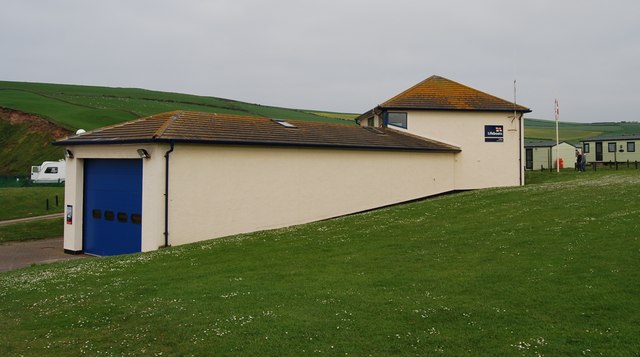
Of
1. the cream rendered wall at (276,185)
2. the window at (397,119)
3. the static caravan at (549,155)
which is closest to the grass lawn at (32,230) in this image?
the cream rendered wall at (276,185)

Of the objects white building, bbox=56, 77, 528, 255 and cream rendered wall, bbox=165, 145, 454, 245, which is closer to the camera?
white building, bbox=56, 77, 528, 255

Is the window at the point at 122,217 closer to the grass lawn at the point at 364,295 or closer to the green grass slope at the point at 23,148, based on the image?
the grass lawn at the point at 364,295

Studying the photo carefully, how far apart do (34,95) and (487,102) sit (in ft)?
239

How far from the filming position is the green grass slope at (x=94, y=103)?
227ft

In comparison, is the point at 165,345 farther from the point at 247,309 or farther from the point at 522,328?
the point at 522,328

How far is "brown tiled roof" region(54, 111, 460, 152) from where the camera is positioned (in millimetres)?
20938

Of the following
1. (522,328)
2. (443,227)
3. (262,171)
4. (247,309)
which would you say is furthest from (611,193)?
(247,309)

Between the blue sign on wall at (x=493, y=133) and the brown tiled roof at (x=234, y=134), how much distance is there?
4.04m

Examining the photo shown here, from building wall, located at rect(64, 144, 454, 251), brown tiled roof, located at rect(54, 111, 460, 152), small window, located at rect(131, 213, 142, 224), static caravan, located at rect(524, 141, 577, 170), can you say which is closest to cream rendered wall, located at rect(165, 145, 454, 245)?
building wall, located at rect(64, 144, 454, 251)

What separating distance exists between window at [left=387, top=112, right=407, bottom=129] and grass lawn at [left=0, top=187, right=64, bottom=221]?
2128 centimetres

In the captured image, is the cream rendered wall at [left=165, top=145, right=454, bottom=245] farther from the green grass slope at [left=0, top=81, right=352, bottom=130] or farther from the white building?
the green grass slope at [left=0, top=81, right=352, bottom=130]

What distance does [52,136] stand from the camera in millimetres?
64062

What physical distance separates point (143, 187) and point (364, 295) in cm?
1276

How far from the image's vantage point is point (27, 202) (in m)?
34.8
